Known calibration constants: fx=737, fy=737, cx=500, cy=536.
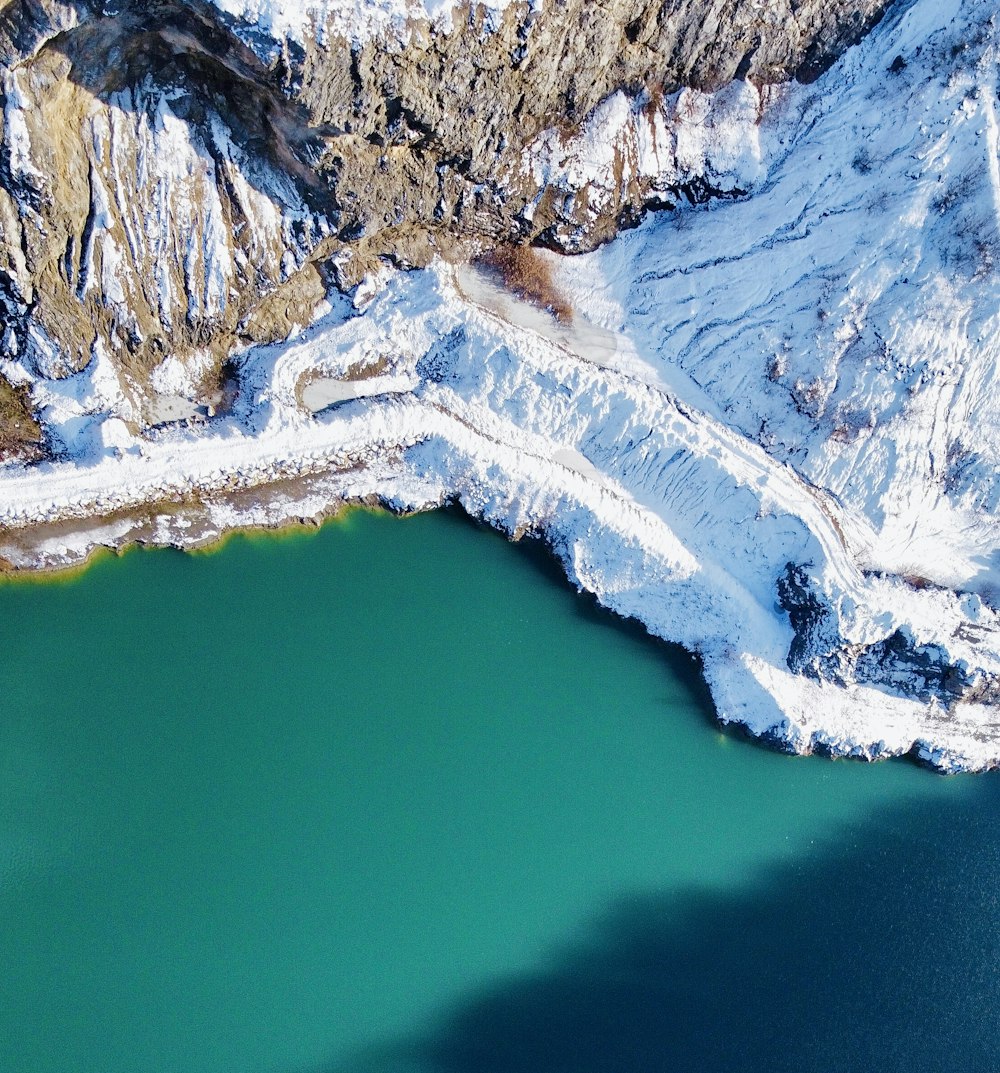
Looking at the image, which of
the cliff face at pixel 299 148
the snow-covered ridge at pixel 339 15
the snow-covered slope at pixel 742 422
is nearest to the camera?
the snow-covered ridge at pixel 339 15

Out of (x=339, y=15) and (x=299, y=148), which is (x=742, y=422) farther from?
(x=339, y=15)

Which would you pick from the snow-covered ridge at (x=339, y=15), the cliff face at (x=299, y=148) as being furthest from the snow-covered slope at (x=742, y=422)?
the snow-covered ridge at (x=339, y=15)

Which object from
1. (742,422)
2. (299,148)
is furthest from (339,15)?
(742,422)

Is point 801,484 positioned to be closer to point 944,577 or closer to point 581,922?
point 944,577

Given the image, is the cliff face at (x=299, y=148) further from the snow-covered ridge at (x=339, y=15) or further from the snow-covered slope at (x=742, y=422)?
the snow-covered slope at (x=742, y=422)

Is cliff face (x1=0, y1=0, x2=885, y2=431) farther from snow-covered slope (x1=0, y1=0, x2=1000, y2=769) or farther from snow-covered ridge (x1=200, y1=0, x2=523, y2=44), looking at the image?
snow-covered slope (x1=0, y1=0, x2=1000, y2=769)

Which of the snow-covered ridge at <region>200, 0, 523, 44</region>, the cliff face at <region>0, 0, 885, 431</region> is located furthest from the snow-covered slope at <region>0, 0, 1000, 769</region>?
the snow-covered ridge at <region>200, 0, 523, 44</region>
